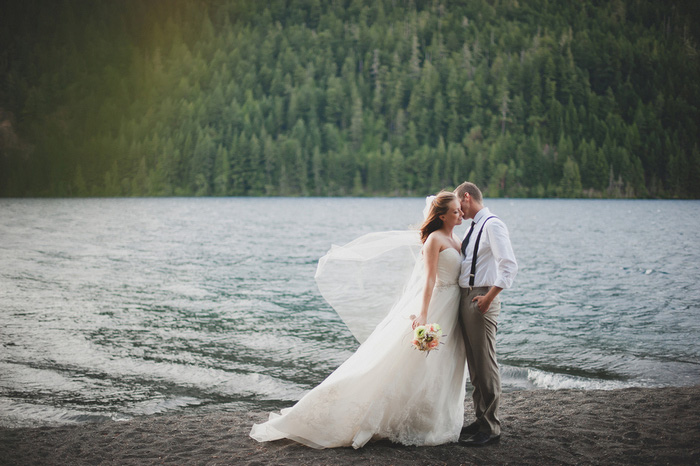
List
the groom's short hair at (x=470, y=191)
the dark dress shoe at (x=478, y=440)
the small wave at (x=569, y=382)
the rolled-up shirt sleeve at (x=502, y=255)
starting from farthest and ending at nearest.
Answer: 1. the small wave at (x=569, y=382)
2. the dark dress shoe at (x=478, y=440)
3. the groom's short hair at (x=470, y=191)
4. the rolled-up shirt sleeve at (x=502, y=255)

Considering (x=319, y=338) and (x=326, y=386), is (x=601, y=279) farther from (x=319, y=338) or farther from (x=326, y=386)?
(x=326, y=386)

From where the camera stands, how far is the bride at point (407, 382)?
6379mm

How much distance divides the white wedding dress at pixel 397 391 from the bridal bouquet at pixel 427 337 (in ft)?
1.15

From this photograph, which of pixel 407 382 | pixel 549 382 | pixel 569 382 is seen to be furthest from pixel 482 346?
pixel 569 382

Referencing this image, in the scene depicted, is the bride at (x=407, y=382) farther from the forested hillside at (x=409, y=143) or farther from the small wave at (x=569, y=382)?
the forested hillside at (x=409, y=143)

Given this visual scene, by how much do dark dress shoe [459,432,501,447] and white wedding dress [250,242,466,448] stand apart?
0.53ft

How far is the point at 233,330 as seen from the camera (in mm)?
16984

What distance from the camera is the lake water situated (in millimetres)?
11039

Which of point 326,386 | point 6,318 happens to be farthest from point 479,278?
point 6,318

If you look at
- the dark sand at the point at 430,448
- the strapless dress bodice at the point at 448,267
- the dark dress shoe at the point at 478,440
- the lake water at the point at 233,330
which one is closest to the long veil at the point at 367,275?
the strapless dress bodice at the point at 448,267

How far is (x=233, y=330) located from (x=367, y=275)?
1071 cm

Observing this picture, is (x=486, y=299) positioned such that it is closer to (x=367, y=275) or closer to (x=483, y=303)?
(x=483, y=303)

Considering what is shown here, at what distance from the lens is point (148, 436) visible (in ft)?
24.5

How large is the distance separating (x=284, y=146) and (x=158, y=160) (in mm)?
40312
